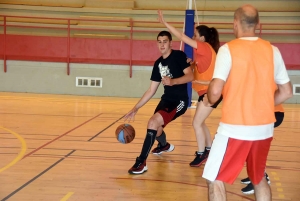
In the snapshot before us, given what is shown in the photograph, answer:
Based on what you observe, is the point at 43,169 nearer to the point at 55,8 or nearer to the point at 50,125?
the point at 50,125

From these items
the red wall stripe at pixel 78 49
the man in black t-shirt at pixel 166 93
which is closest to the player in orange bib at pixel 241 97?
the man in black t-shirt at pixel 166 93

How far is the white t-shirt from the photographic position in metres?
3.72

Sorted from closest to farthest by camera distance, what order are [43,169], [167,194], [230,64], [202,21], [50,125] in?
[230,64], [167,194], [43,169], [50,125], [202,21]

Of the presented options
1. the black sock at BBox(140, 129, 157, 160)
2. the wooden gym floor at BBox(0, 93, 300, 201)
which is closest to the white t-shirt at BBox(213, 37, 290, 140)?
the wooden gym floor at BBox(0, 93, 300, 201)

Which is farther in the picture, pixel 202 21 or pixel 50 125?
pixel 202 21

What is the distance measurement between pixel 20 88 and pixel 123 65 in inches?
124

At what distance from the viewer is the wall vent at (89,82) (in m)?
15.5

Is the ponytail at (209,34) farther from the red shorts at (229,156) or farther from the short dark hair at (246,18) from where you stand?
the red shorts at (229,156)

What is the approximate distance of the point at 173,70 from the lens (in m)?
6.59

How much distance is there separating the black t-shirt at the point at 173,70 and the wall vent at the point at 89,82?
8828 mm

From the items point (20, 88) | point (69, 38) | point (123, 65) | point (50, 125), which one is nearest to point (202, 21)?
point (123, 65)

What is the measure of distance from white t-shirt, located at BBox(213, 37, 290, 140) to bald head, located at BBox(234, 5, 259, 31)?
93 mm

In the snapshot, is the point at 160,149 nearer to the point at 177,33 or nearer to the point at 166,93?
the point at 166,93

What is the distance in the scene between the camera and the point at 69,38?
15.6 m
